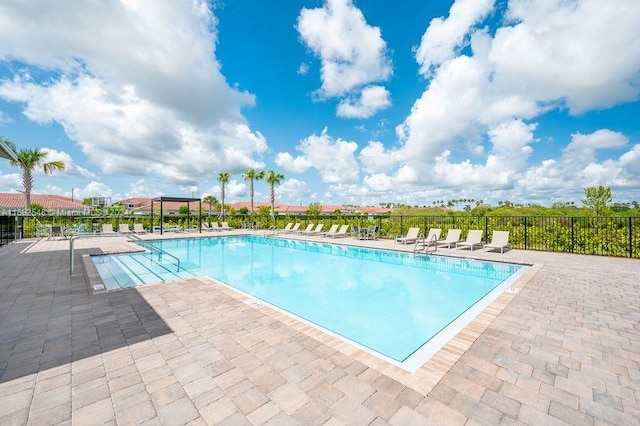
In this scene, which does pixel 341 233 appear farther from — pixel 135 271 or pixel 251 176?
pixel 251 176

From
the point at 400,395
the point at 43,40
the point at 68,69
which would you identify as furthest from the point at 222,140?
the point at 400,395

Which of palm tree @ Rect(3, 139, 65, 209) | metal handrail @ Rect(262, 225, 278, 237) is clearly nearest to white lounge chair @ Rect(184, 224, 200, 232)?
metal handrail @ Rect(262, 225, 278, 237)

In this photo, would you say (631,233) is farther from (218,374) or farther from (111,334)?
(111,334)

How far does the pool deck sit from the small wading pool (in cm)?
51

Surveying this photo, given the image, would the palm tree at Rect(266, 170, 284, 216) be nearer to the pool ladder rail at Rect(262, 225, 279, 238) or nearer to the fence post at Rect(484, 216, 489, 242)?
the pool ladder rail at Rect(262, 225, 279, 238)

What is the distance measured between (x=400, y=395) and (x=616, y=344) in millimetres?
2850

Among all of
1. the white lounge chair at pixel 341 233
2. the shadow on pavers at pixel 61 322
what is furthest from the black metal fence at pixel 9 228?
the white lounge chair at pixel 341 233

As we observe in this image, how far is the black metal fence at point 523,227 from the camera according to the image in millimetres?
8781

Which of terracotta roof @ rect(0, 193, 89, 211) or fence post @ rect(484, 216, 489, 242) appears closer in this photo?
fence post @ rect(484, 216, 489, 242)

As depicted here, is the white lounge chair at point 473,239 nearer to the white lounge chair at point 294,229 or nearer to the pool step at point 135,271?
the pool step at point 135,271

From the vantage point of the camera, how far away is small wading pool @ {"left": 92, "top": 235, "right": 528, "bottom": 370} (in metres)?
4.10

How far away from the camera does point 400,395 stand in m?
2.17

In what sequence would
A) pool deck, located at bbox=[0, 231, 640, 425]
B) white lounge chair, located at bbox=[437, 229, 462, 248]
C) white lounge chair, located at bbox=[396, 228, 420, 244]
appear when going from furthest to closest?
white lounge chair, located at bbox=[396, 228, 420, 244] < white lounge chair, located at bbox=[437, 229, 462, 248] < pool deck, located at bbox=[0, 231, 640, 425]

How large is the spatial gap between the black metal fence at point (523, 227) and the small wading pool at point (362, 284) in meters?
3.88
